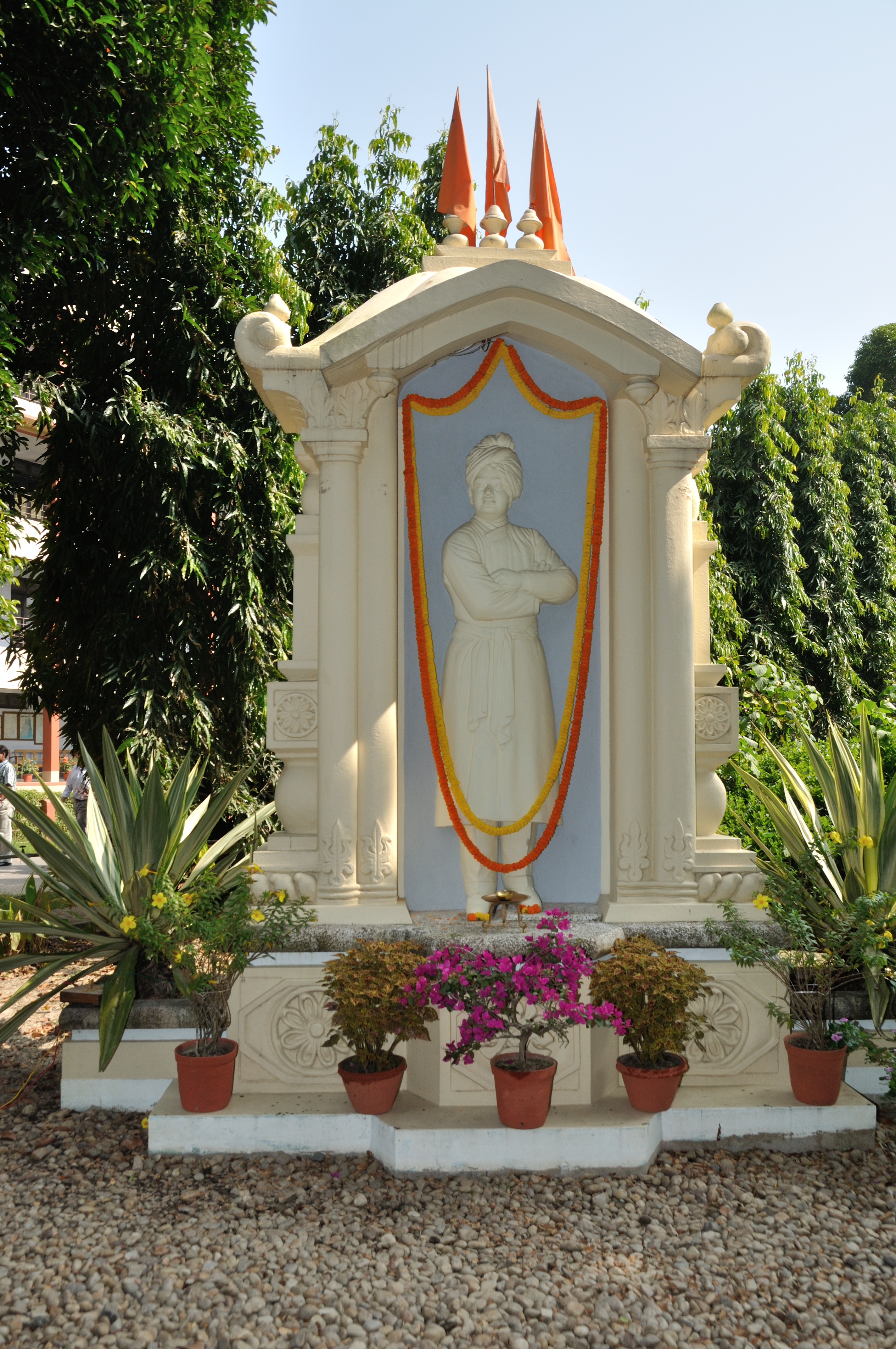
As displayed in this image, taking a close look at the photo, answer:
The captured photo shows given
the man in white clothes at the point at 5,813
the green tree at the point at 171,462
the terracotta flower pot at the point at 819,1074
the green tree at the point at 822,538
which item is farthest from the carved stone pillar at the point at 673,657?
the green tree at the point at 822,538

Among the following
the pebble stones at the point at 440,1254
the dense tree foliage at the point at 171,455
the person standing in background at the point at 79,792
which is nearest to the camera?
the pebble stones at the point at 440,1254

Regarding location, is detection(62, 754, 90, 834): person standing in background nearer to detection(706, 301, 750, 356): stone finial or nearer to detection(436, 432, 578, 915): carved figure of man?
detection(436, 432, 578, 915): carved figure of man

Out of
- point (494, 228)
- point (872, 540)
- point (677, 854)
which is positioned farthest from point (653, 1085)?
point (872, 540)

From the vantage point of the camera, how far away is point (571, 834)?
5.83 meters

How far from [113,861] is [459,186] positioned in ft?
15.0

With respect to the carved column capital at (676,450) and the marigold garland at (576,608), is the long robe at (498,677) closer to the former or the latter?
the marigold garland at (576,608)

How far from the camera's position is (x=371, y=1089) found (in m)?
4.29

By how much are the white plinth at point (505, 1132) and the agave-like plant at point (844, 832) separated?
73 cm

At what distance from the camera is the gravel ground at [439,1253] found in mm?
3039

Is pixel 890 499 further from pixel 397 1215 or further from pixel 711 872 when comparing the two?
pixel 397 1215

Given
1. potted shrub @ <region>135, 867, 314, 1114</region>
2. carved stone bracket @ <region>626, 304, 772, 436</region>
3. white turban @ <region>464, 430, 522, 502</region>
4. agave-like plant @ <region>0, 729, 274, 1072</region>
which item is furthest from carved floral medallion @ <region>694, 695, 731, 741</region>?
agave-like plant @ <region>0, 729, 274, 1072</region>

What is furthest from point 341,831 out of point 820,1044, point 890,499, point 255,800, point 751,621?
point 890,499

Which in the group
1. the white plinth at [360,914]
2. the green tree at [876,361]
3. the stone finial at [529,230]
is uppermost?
the green tree at [876,361]

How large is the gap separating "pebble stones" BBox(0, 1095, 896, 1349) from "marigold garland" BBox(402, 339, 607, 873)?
1.75 metres
